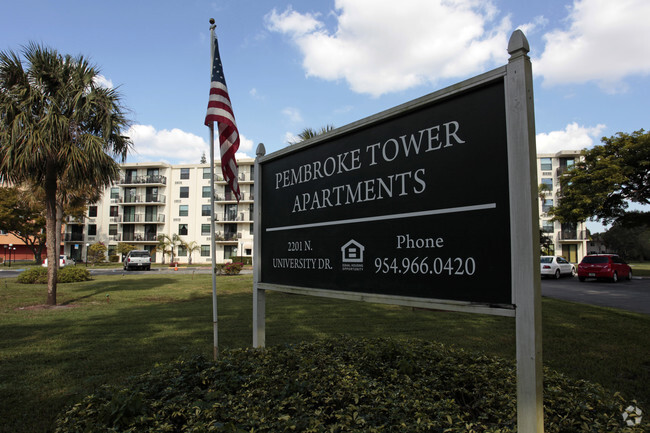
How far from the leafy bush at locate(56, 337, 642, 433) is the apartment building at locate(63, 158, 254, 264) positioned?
48.0 meters

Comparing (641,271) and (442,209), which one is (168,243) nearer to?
(641,271)

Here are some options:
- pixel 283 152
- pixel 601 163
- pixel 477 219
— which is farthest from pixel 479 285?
pixel 601 163

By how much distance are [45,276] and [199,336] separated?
1693 cm

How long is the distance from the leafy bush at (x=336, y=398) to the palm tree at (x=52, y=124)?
970 cm

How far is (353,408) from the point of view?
8.49 feet

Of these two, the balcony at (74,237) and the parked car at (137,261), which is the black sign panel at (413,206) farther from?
the balcony at (74,237)

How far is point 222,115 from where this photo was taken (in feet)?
15.9

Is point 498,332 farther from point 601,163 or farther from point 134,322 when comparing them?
point 601,163

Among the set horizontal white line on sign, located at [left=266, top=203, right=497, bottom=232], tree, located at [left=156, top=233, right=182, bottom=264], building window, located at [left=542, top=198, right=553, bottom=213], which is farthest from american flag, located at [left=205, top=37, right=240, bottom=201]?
building window, located at [left=542, top=198, right=553, bottom=213]

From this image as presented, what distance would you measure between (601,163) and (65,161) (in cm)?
2912

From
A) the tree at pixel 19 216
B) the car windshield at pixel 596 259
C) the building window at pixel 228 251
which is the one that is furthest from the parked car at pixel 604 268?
the tree at pixel 19 216

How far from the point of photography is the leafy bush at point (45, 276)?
19.4 m

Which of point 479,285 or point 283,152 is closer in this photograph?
point 479,285

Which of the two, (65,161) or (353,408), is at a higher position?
(65,161)
